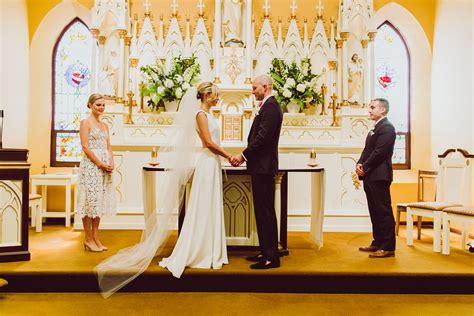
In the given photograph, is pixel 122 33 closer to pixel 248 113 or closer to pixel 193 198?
pixel 248 113

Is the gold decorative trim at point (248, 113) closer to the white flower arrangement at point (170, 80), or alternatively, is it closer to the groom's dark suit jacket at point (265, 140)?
the white flower arrangement at point (170, 80)

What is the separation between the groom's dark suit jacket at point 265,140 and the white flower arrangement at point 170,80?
2.91 metres

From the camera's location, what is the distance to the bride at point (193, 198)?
4.20m

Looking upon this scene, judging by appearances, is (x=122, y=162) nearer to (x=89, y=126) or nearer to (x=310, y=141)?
(x=89, y=126)

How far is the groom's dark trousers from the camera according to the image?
419 cm

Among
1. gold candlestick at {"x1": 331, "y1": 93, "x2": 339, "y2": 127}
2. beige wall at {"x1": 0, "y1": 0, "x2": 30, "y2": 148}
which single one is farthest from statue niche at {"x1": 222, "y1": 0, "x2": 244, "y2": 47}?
beige wall at {"x1": 0, "y1": 0, "x2": 30, "y2": 148}

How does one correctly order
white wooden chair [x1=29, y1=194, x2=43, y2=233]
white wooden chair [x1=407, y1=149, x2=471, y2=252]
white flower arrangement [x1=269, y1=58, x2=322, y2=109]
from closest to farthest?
white wooden chair [x1=407, y1=149, x2=471, y2=252]
white wooden chair [x1=29, y1=194, x2=43, y2=233]
white flower arrangement [x1=269, y1=58, x2=322, y2=109]

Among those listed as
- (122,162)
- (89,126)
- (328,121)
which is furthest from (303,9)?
(89,126)

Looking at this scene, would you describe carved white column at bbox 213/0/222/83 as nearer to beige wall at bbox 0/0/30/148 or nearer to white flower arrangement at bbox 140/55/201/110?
white flower arrangement at bbox 140/55/201/110

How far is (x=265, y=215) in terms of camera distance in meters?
4.24

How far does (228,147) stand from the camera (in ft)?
22.4

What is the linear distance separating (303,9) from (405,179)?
338cm

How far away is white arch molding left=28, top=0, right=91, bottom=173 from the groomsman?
17.8 feet

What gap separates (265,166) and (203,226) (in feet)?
2.60
